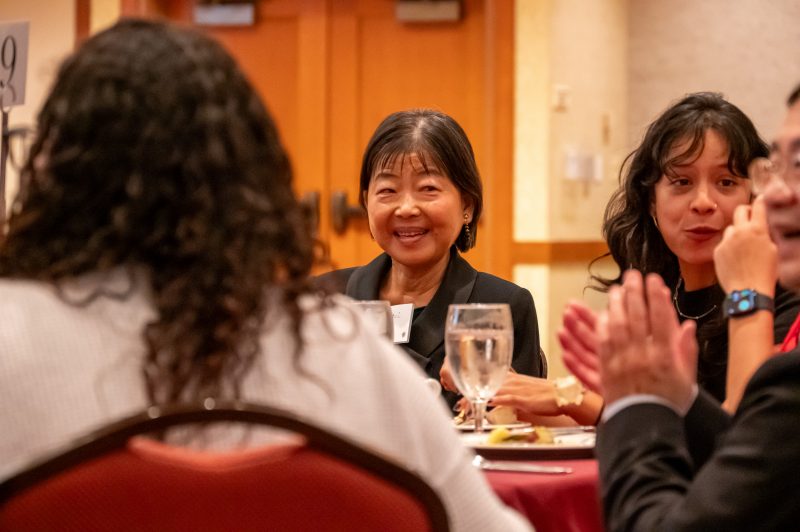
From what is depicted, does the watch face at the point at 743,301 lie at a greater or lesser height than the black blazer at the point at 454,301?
greater

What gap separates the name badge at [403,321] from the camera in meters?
2.61

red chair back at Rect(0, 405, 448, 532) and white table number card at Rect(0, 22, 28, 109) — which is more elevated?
white table number card at Rect(0, 22, 28, 109)

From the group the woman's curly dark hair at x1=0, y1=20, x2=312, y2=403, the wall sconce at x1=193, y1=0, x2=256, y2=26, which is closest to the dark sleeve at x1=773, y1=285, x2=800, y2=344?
the woman's curly dark hair at x1=0, y1=20, x2=312, y2=403

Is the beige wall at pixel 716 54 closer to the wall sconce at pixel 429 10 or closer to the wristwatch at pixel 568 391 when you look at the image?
the wall sconce at pixel 429 10

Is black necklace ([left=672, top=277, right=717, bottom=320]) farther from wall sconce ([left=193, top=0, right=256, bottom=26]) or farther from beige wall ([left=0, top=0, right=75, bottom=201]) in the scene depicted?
beige wall ([left=0, top=0, right=75, bottom=201])

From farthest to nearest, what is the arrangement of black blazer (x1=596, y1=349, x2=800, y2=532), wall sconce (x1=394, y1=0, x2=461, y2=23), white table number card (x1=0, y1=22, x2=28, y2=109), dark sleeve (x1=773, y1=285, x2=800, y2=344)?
wall sconce (x1=394, y1=0, x2=461, y2=23) → white table number card (x1=0, y1=22, x2=28, y2=109) → dark sleeve (x1=773, y1=285, x2=800, y2=344) → black blazer (x1=596, y1=349, x2=800, y2=532)

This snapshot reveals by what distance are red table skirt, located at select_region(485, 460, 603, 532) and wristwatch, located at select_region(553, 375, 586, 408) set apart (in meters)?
0.43

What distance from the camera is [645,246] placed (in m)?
2.67

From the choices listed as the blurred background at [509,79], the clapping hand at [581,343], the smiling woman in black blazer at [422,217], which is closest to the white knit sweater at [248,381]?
the clapping hand at [581,343]

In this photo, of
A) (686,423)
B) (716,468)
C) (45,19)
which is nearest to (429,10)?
(45,19)

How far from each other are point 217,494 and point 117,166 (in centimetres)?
34

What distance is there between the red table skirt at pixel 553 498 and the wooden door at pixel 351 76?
4.29 metres

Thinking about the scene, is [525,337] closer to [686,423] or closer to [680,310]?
[680,310]

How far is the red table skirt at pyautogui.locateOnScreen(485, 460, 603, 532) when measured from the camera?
4.82ft
